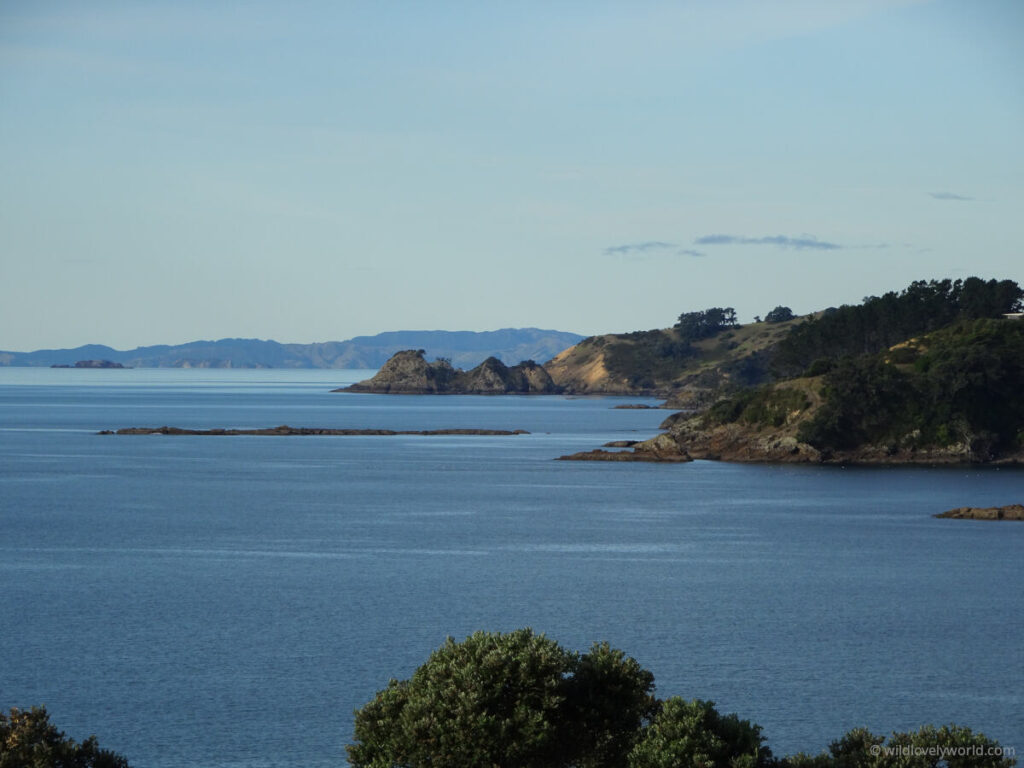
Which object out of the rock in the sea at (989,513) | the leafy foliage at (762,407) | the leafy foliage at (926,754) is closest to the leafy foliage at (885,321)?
the leafy foliage at (762,407)

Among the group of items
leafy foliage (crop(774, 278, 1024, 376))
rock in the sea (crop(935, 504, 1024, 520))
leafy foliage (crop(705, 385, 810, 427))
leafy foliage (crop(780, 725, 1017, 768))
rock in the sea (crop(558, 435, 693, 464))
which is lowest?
rock in the sea (crop(935, 504, 1024, 520))

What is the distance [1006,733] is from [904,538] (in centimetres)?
3946

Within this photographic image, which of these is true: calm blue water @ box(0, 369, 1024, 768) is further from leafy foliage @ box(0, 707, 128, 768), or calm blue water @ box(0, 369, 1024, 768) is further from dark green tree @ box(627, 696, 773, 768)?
dark green tree @ box(627, 696, 773, 768)

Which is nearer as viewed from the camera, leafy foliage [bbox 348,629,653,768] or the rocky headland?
leafy foliage [bbox 348,629,653,768]

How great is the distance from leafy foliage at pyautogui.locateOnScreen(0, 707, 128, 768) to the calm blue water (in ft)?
34.0

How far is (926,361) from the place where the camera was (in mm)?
122750

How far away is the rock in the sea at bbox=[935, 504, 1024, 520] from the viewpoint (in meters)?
79.2

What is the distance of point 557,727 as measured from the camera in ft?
75.5

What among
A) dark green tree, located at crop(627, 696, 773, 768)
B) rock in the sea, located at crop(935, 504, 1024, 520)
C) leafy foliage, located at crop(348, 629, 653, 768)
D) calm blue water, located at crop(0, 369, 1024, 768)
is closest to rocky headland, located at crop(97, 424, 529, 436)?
calm blue water, located at crop(0, 369, 1024, 768)

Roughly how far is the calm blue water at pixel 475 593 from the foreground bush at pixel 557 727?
36.6 ft

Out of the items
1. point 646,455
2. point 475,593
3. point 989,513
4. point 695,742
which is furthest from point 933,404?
point 695,742

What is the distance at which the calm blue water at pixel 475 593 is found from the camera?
124 feet

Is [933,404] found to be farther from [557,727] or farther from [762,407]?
[557,727]

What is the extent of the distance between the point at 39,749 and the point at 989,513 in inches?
2724
